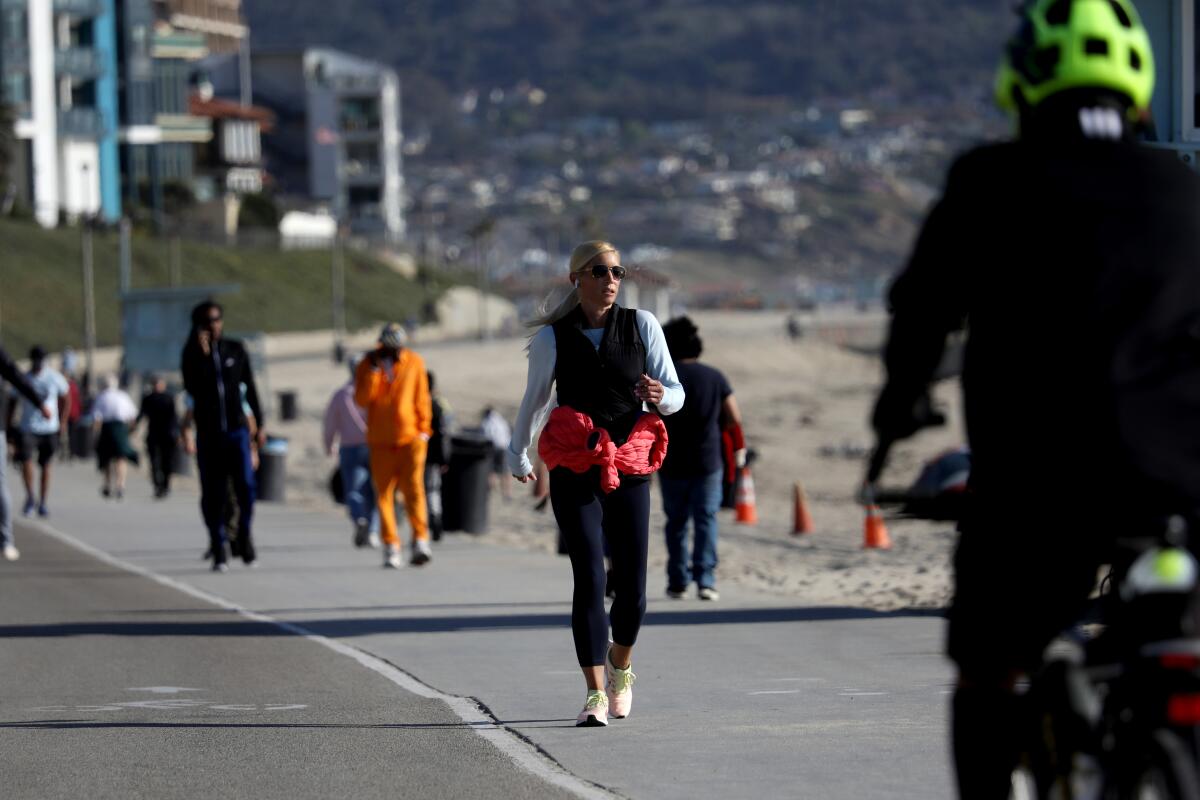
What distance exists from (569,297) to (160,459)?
1926 cm

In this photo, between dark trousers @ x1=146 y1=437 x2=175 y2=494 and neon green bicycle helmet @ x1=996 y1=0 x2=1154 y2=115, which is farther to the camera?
dark trousers @ x1=146 y1=437 x2=175 y2=494

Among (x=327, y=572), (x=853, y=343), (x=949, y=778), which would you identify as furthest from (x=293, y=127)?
(x=949, y=778)

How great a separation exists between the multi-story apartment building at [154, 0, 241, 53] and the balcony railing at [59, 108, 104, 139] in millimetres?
37954

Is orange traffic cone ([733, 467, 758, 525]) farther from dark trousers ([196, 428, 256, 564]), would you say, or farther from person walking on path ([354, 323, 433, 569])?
dark trousers ([196, 428, 256, 564])

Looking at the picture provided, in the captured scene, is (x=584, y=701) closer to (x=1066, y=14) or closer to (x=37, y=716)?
(x=37, y=716)

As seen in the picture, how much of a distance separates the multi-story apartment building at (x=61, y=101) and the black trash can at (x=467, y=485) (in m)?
69.7

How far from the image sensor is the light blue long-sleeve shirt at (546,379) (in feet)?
27.0

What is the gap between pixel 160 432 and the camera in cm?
2620

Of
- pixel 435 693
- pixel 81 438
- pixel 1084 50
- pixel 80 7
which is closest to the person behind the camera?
pixel 1084 50

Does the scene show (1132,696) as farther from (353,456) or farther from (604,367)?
(353,456)

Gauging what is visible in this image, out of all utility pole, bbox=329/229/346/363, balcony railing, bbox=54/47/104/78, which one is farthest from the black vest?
balcony railing, bbox=54/47/104/78

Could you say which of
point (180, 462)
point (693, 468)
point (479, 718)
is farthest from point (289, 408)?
point (479, 718)

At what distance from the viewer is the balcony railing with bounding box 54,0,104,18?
312 feet

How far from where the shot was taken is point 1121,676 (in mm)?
3912
